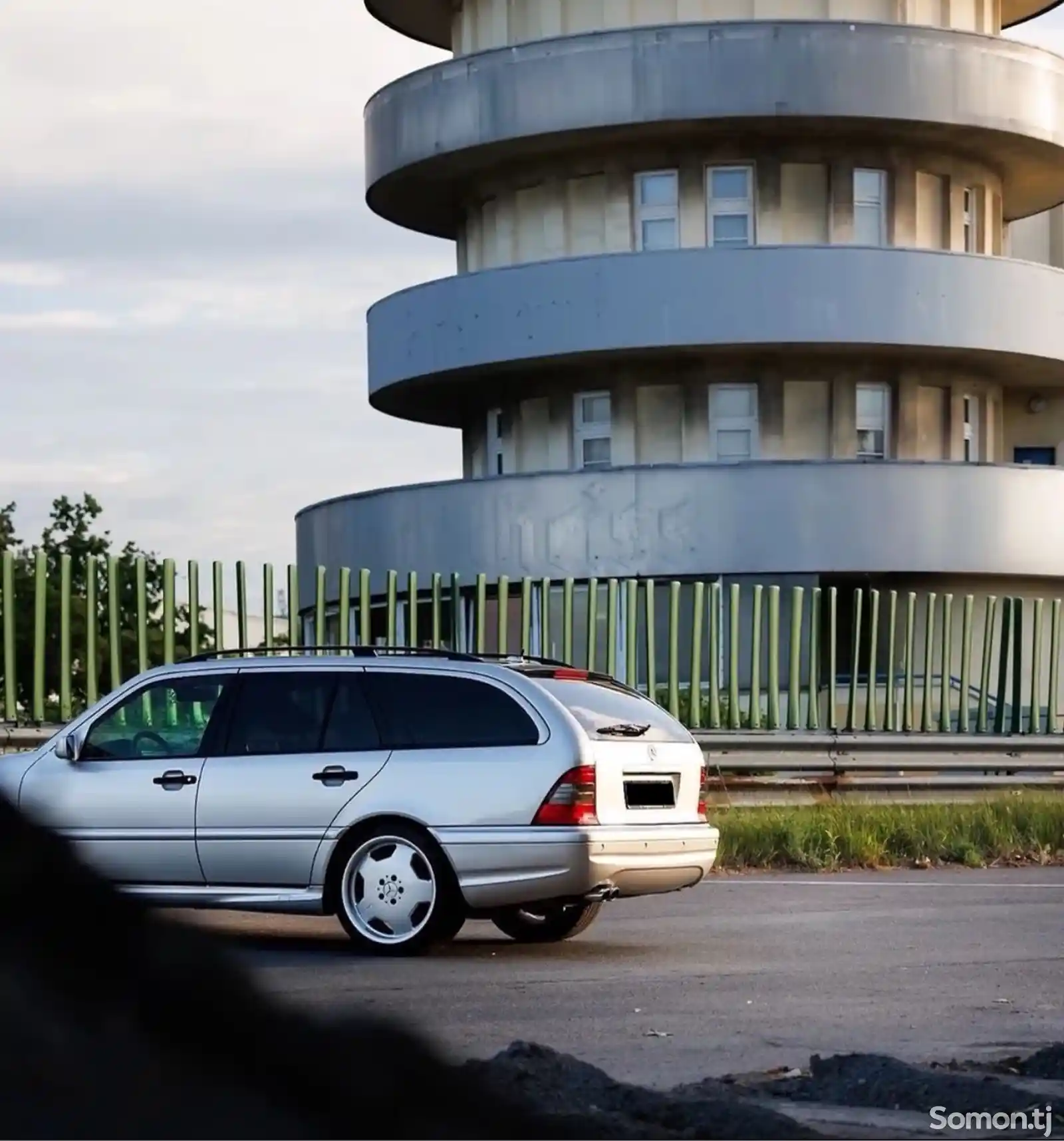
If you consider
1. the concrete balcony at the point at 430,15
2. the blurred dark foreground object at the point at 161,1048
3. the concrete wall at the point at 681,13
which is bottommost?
the blurred dark foreground object at the point at 161,1048

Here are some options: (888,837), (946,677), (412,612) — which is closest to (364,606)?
(412,612)

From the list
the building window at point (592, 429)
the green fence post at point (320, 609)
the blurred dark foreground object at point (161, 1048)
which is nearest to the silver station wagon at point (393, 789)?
the green fence post at point (320, 609)

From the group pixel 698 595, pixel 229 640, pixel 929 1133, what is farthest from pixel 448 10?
pixel 929 1133

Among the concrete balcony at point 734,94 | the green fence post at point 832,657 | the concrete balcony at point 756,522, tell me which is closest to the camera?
the green fence post at point 832,657

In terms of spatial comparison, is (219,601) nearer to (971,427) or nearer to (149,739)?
(149,739)

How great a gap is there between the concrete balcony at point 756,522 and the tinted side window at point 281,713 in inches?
871

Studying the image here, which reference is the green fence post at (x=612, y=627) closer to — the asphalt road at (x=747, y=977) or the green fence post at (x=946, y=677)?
the green fence post at (x=946, y=677)

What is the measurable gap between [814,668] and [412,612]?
466 cm

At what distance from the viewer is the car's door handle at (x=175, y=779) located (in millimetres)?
13266

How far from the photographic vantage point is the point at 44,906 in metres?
0.80

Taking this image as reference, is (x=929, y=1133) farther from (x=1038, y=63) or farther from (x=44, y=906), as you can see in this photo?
(x=1038, y=63)

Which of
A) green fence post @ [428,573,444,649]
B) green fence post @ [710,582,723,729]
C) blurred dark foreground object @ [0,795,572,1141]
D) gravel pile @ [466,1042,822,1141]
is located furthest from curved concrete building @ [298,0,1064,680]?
blurred dark foreground object @ [0,795,572,1141]

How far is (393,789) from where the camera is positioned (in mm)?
12750

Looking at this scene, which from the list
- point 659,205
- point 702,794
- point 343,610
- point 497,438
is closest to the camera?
point 702,794
